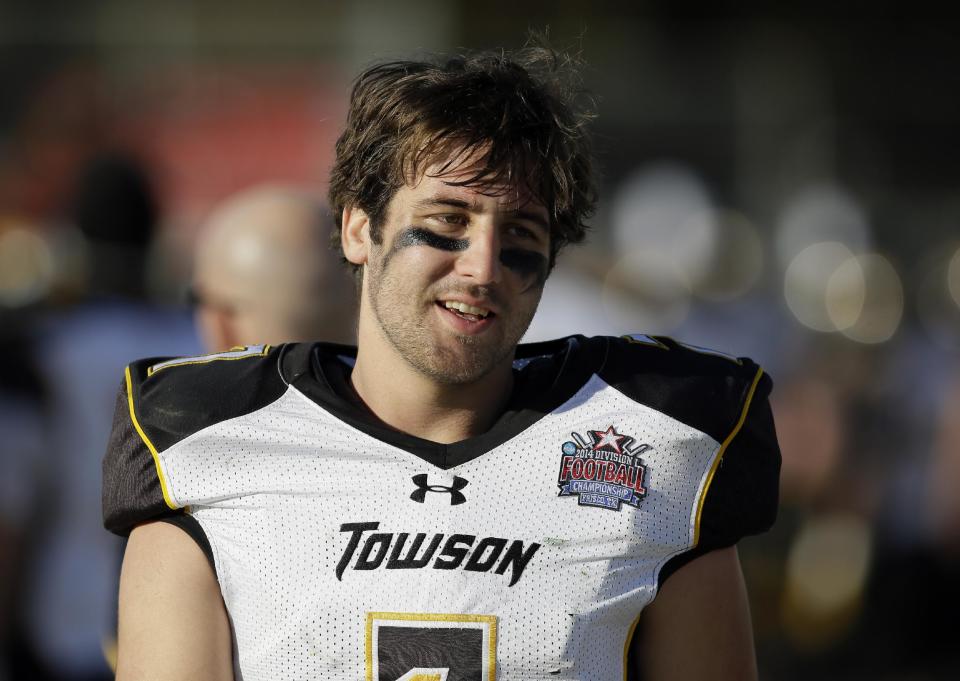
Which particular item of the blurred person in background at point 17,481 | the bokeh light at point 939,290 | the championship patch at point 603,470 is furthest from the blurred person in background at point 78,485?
the bokeh light at point 939,290

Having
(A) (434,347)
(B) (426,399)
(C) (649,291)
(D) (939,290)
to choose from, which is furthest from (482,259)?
(D) (939,290)

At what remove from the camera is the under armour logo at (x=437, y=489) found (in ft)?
8.37

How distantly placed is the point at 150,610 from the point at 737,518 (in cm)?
113

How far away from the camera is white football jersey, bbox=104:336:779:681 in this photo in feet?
8.09

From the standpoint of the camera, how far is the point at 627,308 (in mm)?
8281

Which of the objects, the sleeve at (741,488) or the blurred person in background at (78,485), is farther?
the blurred person in background at (78,485)

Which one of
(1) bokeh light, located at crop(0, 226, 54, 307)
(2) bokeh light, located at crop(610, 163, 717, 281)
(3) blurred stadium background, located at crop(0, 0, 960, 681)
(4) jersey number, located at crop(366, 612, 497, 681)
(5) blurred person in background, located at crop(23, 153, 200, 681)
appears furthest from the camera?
(2) bokeh light, located at crop(610, 163, 717, 281)

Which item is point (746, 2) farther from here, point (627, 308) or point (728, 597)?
point (728, 597)

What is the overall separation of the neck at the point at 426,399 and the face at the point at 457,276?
0.13 feet

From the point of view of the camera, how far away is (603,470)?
8.55 ft

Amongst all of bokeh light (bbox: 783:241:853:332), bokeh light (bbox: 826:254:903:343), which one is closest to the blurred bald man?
bokeh light (bbox: 826:254:903:343)

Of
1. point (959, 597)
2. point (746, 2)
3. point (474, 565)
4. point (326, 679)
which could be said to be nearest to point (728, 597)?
point (474, 565)

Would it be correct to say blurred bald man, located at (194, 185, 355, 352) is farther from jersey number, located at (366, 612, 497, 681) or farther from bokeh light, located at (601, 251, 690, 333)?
bokeh light, located at (601, 251, 690, 333)

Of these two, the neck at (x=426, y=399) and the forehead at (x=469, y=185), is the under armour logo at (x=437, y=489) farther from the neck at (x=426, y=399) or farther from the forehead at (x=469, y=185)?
the forehead at (x=469, y=185)
